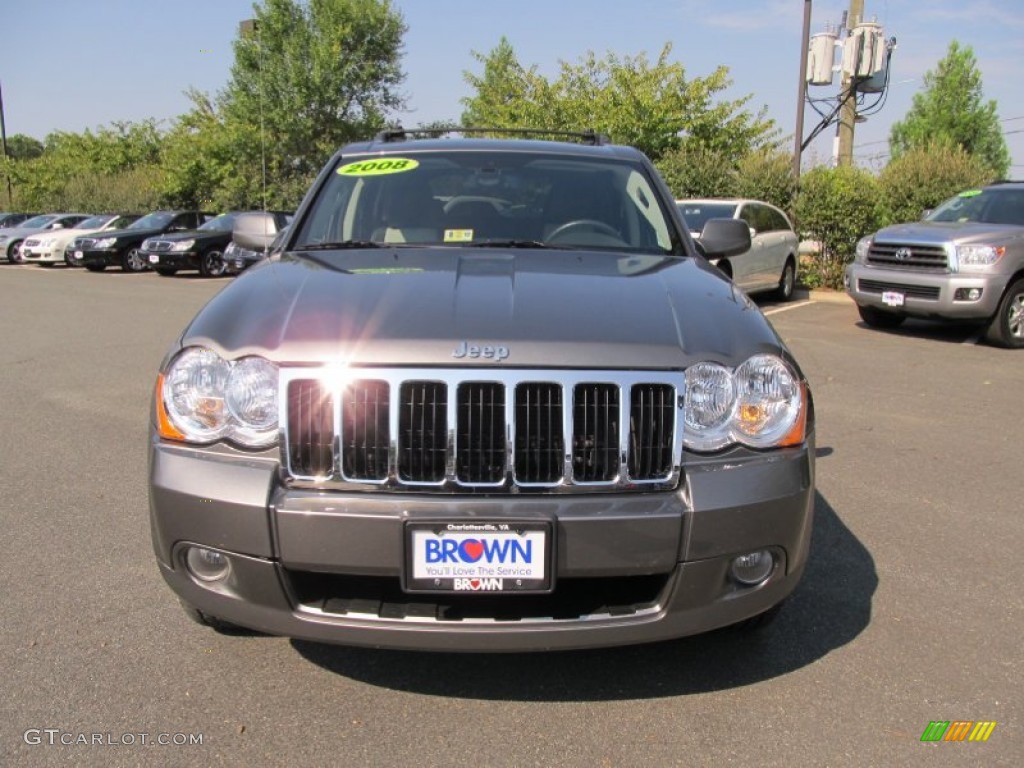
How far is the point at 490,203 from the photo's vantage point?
3.73 meters

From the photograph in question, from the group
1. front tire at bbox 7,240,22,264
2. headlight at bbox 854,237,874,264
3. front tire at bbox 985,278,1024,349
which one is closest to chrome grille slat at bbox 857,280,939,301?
headlight at bbox 854,237,874,264

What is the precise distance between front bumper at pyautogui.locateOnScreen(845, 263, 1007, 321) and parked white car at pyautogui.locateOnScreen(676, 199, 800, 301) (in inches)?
69.8

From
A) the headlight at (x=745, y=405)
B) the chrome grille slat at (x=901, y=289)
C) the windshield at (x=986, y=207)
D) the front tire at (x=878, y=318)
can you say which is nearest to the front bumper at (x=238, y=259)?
the front tire at (x=878, y=318)

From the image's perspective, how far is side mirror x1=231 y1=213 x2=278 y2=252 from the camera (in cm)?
410

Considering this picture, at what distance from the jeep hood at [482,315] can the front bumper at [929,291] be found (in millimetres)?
7849

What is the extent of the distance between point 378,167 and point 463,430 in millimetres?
2051

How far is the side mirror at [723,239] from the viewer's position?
4164 millimetres

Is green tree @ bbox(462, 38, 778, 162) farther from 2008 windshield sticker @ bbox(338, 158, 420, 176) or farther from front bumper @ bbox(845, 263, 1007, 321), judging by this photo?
2008 windshield sticker @ bbox(338, 158, 420, 176)

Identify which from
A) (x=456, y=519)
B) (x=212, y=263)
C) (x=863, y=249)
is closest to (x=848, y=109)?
(x=863, y=249)

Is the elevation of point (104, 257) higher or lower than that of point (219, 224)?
lower

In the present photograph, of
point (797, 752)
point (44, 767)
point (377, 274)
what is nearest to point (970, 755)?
point (797, 752)

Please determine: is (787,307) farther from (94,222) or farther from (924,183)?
(94,222)

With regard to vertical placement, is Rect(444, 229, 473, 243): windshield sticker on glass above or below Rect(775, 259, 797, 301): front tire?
above

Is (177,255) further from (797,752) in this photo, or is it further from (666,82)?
(797,752)
